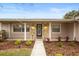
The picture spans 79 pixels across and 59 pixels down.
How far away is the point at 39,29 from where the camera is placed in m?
16.8

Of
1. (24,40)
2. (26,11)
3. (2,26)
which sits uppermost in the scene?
(26,11)

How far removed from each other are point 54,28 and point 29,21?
84.8 inches

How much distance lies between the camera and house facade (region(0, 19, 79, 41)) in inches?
624

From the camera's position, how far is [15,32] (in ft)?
53.7

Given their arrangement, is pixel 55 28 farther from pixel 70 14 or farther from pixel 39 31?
pixel 70 14

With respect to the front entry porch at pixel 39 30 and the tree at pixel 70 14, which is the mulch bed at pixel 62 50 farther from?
the front entry porch at pixel 39 30

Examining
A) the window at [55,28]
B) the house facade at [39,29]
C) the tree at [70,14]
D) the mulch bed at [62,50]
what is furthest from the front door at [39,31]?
the mulch bed at [62,50]

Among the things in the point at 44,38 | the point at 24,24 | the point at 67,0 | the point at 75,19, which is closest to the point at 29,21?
the point at 24,24

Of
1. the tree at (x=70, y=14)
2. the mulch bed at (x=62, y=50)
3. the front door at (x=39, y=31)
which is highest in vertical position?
the tree at (x=70, y=14)

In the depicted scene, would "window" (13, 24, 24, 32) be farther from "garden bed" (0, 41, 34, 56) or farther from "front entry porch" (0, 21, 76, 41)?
"garden bed" (0, 41, 34, 56)

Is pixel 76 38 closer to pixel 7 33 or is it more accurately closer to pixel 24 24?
pixel 24 24

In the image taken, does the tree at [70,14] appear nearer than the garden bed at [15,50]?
No

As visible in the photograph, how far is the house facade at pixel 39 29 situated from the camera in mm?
15844

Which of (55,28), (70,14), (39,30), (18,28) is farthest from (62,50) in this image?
(18,28)
